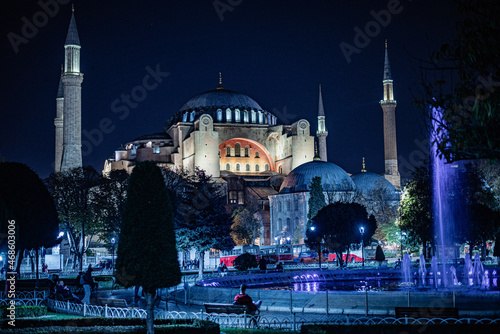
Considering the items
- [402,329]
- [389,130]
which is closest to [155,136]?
[389,130]

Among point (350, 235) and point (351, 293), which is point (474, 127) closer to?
point (351, 293)

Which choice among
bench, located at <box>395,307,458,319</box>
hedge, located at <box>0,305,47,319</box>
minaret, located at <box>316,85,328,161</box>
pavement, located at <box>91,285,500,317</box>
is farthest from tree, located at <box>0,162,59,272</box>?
minaret, located at <box>316,85,328,161</box>

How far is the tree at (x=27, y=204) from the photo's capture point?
2322 cm

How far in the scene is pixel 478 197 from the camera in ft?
111

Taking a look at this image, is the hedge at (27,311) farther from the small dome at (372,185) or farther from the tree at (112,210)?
the small dome at (372,185)

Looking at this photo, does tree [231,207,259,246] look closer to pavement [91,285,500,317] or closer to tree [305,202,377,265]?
tree [305,202,377,265]

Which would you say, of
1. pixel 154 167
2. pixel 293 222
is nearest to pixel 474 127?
pixel 154 167

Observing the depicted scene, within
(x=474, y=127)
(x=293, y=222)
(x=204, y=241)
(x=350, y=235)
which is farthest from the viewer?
(x=293, y=222)

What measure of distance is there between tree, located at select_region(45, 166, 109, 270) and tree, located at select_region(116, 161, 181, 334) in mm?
26167

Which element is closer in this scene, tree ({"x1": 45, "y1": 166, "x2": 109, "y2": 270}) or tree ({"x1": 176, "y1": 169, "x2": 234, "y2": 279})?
tree ({"x1": 176, "y1": 169, "x2": 234, "y2": 279})

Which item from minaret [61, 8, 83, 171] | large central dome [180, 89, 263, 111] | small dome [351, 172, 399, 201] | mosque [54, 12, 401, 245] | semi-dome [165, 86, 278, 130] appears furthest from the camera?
large central dome [180, 89, 263, 111]

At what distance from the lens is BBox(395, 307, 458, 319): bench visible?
1071 centimetres

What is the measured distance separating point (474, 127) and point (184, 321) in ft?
17.6

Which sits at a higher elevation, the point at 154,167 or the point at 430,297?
the point at 154,167
